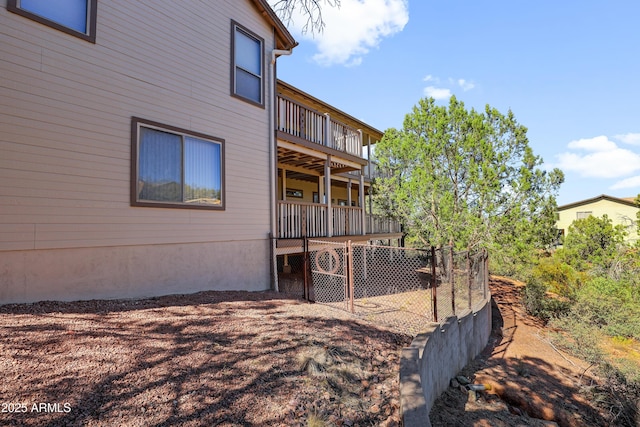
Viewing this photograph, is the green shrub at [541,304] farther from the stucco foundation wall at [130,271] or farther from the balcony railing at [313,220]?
the stucco foundation wall at [130,271]

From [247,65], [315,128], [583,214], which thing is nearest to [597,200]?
[583,214]

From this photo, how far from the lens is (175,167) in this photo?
6480mm

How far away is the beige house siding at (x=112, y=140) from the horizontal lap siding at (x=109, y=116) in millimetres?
17

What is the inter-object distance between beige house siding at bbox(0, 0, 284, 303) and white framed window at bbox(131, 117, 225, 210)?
0.53ft

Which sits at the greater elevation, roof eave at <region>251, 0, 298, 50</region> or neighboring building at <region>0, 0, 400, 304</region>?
roof eave at <region>251, 0, 298, 50</region>

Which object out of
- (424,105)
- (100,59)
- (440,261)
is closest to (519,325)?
(440,261)

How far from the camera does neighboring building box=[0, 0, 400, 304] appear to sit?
4684 mm

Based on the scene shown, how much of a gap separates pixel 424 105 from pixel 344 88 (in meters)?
3.05

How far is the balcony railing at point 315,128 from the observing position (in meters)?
9.09

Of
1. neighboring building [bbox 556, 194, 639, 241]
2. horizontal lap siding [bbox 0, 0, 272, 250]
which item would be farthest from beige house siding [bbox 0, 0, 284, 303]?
neighboring building [bbox 556, 194, 639, 241]

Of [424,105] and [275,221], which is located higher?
[424,105]

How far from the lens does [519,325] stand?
1000 cm

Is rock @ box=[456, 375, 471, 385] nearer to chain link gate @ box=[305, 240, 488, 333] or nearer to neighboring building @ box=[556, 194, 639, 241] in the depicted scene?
chain link gate @ box=[305, 240, 488, 333]

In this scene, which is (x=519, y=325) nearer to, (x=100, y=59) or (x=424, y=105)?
(x=424, y=105)
